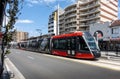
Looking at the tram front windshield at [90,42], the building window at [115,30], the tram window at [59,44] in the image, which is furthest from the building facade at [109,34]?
the tram front windshield at [90,42]

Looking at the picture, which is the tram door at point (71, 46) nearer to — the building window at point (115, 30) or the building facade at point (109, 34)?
the building facade at point (109, 34)

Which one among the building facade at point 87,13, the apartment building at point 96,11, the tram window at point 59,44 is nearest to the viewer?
the tram window at point 59,44

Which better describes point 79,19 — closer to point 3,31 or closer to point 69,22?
point 69,22

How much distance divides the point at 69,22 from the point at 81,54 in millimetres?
90386

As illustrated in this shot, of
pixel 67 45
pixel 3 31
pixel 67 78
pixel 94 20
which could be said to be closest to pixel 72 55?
pixel 67 45

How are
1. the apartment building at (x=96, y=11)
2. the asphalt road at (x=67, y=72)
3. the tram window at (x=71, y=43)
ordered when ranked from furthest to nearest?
the apartment building at (x=96, y=11)
the tram window at (x=71, y=43)
the asphalt road at (x=67, y=72)

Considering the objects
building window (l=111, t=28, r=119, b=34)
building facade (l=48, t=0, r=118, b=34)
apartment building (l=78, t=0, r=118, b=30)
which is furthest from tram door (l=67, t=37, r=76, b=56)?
apartment building (l=78, t=0, r=118, b=30)

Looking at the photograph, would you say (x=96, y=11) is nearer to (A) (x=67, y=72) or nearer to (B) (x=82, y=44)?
(B) (x=82, y=44)

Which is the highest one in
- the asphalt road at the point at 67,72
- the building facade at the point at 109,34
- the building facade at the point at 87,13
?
the building facade at the point at 87,13

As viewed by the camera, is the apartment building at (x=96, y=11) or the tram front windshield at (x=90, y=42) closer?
the tram front windshield at (x=90, y=42)

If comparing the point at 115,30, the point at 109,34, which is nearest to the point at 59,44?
the point at 115,30

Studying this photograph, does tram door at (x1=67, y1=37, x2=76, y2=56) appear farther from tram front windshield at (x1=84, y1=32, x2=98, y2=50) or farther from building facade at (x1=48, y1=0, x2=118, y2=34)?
building facade at (x1=48, y1=0, x2=118, y2=34)

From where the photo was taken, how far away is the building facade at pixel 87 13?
3858 inches

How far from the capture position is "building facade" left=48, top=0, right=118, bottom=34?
98.0 meters
